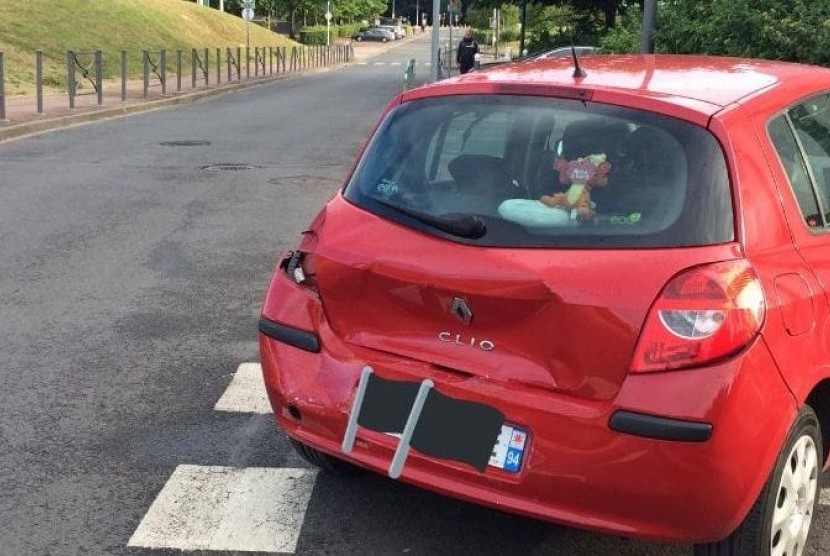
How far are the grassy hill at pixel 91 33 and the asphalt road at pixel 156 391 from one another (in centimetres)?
1481

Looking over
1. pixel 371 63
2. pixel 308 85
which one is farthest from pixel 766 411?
pixel 371 63

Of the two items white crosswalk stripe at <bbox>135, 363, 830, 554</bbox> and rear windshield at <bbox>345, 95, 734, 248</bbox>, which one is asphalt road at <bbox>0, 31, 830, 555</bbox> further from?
rear windshield at <bbox>345, 95, 734, 248</bbox>

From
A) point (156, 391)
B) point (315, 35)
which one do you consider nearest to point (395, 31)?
point (315, 35)

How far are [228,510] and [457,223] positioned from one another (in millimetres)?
1402

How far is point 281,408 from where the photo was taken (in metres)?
3.41

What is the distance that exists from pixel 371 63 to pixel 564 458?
55.7 meters

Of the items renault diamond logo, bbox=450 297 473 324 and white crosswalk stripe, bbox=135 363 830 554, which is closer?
renault diamond logo, bbox=450 297 473 324

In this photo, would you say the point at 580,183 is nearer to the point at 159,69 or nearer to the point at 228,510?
the point at 228,510

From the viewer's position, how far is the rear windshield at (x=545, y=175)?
2.94 m

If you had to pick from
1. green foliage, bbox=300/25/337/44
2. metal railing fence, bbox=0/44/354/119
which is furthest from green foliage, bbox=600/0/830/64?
green foliage, bbox=300/25/337/44

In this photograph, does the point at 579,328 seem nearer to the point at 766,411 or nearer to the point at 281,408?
the point at 766,411

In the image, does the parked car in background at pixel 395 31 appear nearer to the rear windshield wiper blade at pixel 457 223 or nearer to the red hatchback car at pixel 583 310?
the red hatchback car at pixel 583 310

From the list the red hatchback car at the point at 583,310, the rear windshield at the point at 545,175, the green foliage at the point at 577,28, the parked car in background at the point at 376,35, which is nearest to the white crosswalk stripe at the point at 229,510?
the red hatchback car at the point at 583,310

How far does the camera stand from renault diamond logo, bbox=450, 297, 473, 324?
3010 millimetres
